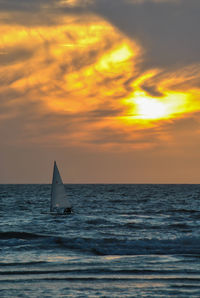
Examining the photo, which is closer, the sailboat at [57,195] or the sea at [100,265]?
the sea at [100,265]

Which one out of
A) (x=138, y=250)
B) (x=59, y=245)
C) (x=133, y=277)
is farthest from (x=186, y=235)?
(x=133, y=277)

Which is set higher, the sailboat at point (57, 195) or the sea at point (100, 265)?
the sailboat at point (57, 195)

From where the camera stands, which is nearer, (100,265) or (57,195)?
(100,265)

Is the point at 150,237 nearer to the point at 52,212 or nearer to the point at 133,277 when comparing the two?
the point at 133,277

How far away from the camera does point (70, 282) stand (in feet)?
40.3

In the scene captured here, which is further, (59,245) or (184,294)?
(59,245)

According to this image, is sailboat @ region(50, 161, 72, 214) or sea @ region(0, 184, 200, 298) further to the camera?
sailboat @ region(50, 161, 72, 214)

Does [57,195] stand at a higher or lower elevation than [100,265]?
higher

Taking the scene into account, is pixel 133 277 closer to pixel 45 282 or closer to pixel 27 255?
pixel 45 282

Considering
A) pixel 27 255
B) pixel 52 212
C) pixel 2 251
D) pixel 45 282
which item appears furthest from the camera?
pixel 52 212

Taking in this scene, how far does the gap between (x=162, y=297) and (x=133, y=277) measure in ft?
7.67

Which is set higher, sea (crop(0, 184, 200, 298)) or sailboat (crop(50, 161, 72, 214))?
sailboat (crop(50, 161, 72, 214))

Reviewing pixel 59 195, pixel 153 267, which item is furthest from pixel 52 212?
pixel 153 267

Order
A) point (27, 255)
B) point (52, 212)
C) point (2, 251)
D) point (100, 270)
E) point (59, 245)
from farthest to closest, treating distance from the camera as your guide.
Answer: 1. point (52, 212)
2. point (59, 245)
3. point (2, 251)
4. point (27, 255)
5. point (100, 270)
